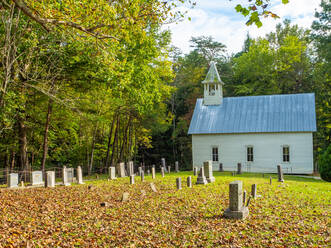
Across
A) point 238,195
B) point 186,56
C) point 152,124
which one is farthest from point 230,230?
point 186,56

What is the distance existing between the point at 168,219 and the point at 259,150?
67.4ft

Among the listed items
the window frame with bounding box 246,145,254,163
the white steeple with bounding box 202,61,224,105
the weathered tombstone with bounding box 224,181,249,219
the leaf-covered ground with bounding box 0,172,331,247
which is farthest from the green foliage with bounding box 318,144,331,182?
the white steeple with bounding box 202,61,224,105

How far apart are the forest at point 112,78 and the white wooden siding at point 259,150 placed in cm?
174

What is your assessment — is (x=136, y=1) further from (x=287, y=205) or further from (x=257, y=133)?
(x=257, y=133)

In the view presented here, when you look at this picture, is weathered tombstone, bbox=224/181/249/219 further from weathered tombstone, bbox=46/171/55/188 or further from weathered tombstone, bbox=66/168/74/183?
weathered tombstone, bbox=66/168/74/183

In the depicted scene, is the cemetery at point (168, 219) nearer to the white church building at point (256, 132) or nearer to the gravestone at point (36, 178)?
the gravestone at point (36, 178)

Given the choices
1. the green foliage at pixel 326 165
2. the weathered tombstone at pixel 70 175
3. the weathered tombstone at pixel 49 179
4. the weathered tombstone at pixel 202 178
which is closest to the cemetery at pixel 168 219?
the weathered tombstone at pixel 202 178

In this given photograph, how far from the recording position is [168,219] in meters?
9.90

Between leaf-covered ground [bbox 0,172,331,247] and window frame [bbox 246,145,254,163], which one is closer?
leaf-covered ground [bbox 0,172,331,247]

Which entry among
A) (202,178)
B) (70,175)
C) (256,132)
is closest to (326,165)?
(202,178)

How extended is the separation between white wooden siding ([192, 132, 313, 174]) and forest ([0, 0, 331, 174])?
5.72 feet

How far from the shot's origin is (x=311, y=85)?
1467 inches

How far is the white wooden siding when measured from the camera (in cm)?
2706

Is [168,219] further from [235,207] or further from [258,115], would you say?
[258,115]
